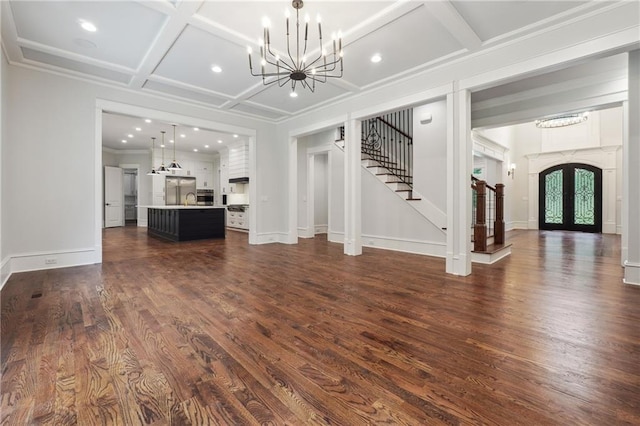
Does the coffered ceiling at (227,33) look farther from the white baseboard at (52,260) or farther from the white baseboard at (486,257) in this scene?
the white baseboard at (486,257)

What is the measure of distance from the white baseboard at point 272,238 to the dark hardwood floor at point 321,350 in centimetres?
337

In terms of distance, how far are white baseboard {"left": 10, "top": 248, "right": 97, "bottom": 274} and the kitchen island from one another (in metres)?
2.59

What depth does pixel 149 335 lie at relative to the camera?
2.25m

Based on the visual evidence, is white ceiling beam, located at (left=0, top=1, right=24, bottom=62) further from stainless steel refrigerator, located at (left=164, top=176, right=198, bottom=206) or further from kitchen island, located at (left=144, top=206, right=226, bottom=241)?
stainless steel refrigerator, located at (left=164, top=176, right=198, bottom=206)

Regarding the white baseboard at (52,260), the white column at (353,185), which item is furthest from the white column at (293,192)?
the white baseboard at (52,260)

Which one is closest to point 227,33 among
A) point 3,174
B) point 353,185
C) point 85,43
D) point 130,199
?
point 85,43

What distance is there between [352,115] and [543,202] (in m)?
9.45

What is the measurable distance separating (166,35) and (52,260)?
3899 mm

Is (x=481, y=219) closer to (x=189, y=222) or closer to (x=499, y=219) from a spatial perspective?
(x=499, y=219)

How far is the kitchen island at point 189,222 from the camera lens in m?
7.51

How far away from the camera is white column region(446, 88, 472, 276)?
13.5 ft

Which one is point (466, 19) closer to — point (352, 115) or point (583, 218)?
point (352, 115)

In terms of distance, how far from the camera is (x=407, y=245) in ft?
20.0

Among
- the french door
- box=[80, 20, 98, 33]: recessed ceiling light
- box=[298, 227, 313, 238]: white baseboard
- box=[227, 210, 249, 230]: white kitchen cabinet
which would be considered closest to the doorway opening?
box=[227, 210, 249, 230]: white kitchen cabinet
